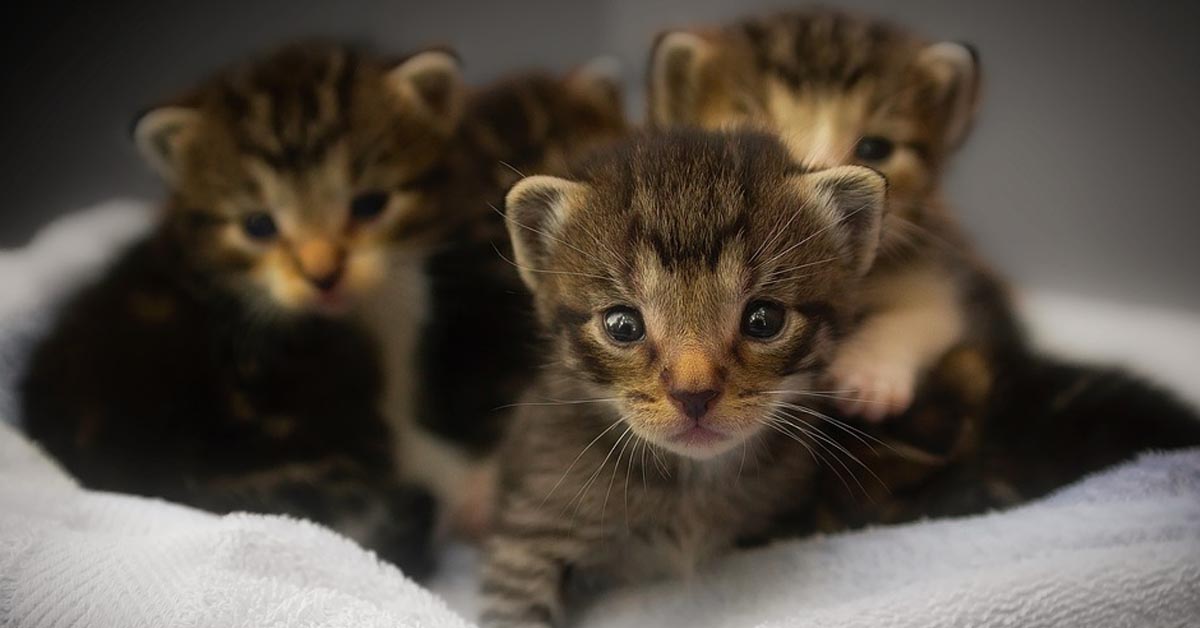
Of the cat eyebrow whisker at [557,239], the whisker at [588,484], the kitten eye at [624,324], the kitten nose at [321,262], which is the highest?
the cat eyebrow whisker at [557,239]

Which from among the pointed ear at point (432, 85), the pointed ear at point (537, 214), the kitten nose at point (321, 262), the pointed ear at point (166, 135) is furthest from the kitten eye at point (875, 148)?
the pointed ear at point (166, 135)

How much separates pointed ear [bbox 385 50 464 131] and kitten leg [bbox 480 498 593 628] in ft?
2.13

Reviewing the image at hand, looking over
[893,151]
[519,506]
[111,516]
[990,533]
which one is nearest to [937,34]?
[893,151]

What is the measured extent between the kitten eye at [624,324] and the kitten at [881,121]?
1.17 ft

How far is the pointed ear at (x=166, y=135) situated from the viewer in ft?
4.89

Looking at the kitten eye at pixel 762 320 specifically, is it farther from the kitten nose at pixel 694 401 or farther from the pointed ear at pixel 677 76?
the pointed ear at pixel 677 76

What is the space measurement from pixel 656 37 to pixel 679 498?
697 mm

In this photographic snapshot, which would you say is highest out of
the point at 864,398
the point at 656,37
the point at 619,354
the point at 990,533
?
the point at 656,37

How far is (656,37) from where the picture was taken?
1.58 meters

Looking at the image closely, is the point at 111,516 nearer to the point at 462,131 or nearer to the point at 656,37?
the point at 462,131

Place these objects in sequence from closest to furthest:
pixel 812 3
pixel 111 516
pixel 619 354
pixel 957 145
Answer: pixel 619 354
pixel 111 516
pixel 957 145
pixel 812 3

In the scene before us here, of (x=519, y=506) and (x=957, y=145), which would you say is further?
(x=957, y=145)

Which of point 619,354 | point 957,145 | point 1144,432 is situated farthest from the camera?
point 957,145

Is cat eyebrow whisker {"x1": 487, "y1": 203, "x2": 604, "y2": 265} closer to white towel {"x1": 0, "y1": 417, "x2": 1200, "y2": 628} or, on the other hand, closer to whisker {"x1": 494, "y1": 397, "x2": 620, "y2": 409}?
whisker {"x1": 494, "y1": 397, "x2": 620, "y2": 409}
